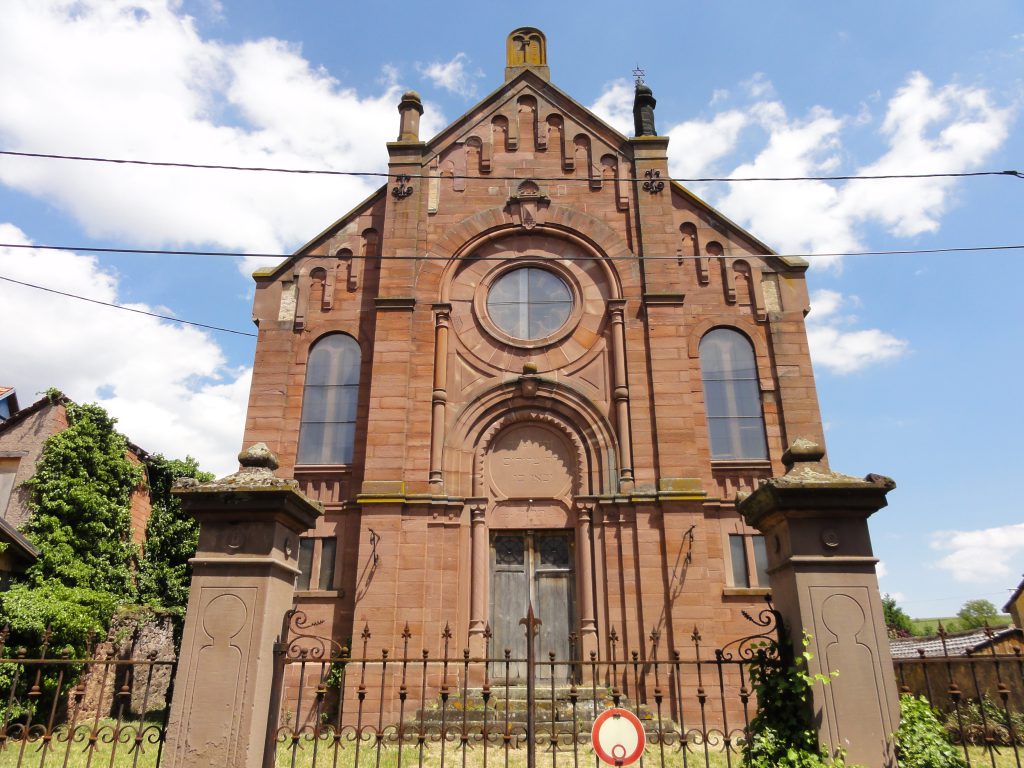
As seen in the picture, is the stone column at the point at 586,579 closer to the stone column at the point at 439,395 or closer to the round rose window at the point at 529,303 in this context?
the stone column at the point at 439,395

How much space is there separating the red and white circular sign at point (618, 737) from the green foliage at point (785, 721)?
114 centimetres

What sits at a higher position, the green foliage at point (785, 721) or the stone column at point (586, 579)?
the stone column at point (586, 579)

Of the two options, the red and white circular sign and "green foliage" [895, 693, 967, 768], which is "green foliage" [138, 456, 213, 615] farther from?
"green foliage" [895, 693, 967, 768]

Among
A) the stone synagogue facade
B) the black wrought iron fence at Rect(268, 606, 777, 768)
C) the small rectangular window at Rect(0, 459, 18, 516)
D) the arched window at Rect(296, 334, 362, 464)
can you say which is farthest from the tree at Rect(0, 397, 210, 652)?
the arched window at Rect(296, 334, 362, 464)

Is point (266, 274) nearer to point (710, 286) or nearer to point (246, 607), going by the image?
point (710, 286)

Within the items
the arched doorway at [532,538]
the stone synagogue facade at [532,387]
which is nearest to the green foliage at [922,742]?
the stone synagogue facade at [532,387]

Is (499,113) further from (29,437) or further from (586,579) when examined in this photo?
(29,437)

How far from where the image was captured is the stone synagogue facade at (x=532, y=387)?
14844 millimetres

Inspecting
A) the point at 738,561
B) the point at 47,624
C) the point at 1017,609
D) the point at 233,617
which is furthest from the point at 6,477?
the point at 1017,609

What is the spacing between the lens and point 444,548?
15.1m

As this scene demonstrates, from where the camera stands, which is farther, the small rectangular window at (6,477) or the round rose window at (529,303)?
the small rectangular window at (6,477)

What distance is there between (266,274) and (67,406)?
7925mm

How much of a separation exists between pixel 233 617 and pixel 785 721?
5182mm

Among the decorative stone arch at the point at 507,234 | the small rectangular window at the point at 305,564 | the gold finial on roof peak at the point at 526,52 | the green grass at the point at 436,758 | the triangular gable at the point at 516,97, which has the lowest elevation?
the green grass at the point at 436,758
